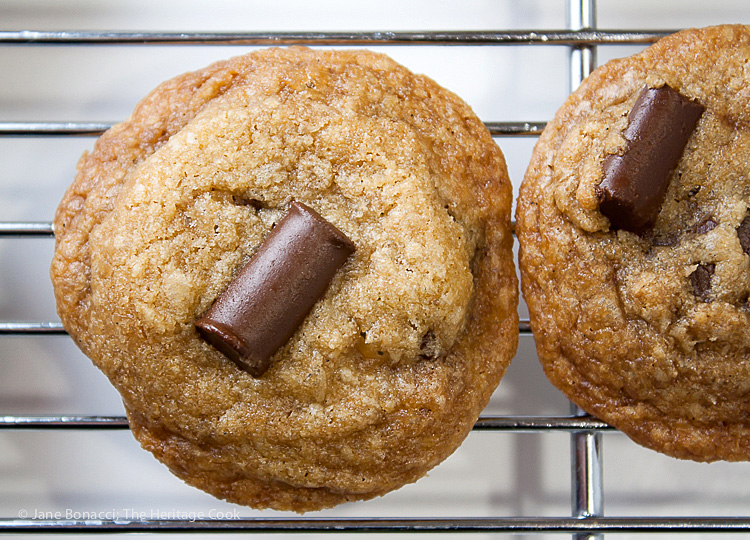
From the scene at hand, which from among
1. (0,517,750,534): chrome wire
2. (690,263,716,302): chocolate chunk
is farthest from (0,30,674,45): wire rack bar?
(0,517,750,534): chrome wire

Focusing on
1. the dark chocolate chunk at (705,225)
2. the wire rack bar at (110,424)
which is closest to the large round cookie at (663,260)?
the dark chocolate chunk at (705,225)

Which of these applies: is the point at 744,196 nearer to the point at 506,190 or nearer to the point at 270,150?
the point at 506,190

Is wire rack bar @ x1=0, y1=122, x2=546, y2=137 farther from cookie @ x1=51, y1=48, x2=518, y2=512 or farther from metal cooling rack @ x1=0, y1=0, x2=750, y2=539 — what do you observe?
cookie @ x1=51, y1=48, x2=518, y2=512

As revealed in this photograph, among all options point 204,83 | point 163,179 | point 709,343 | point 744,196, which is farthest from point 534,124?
point 163,179

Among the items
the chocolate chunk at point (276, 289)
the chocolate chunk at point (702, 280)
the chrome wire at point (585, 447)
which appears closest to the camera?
the chocolate chunk at point (276, 289)

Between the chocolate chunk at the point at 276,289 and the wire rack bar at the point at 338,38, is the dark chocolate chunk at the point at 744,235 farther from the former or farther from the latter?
the chocolate chunk at the point at 276,289

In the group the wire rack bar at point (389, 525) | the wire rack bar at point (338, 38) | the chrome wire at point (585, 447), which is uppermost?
the wire rack bar at point (338, 38)

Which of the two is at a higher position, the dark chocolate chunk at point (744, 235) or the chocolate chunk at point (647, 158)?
the chocolate chunk at point (647, 158)

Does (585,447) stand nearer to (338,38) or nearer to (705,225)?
(705,225)
